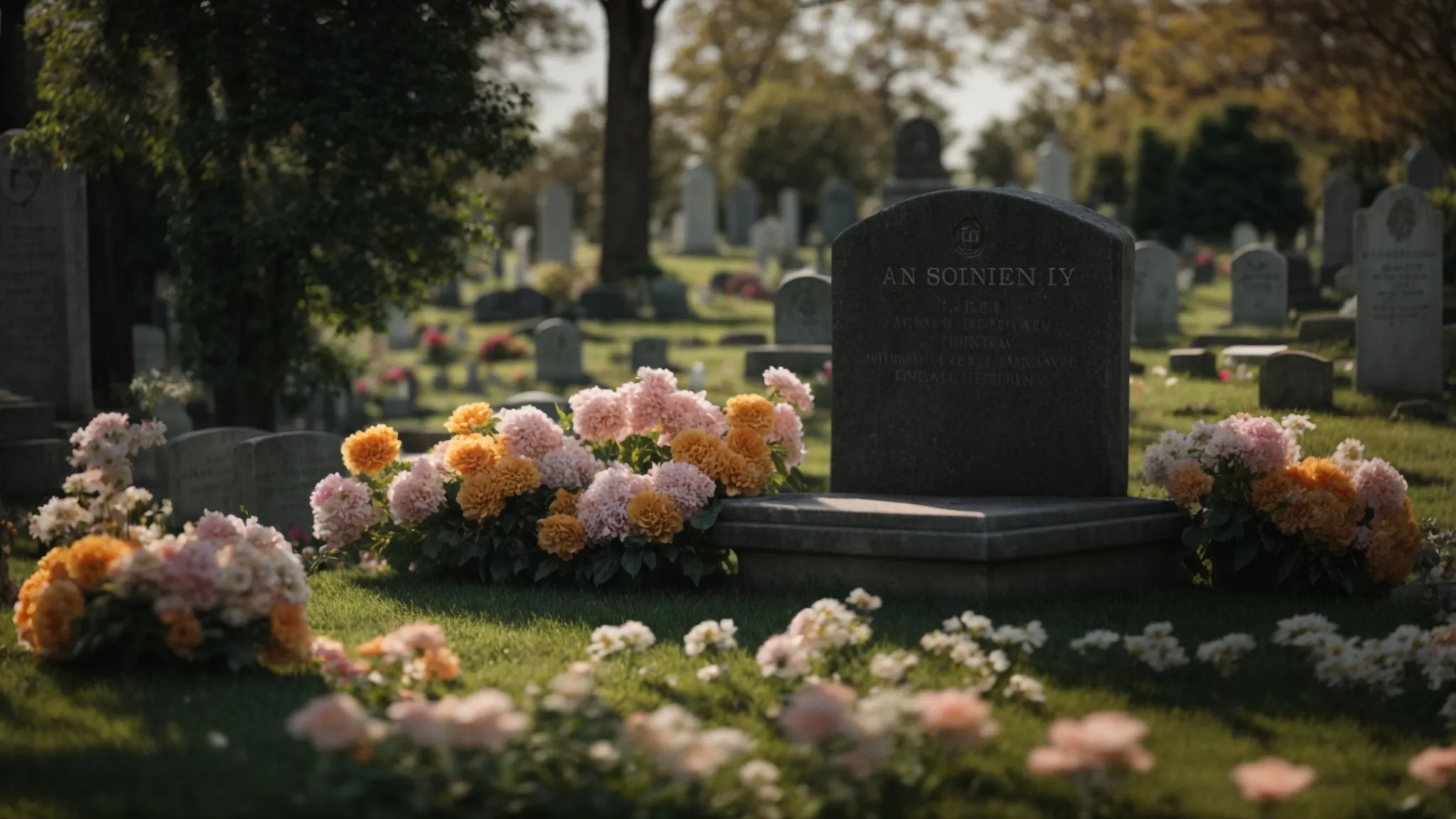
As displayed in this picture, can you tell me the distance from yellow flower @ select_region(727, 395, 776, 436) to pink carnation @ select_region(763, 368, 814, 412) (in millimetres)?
308

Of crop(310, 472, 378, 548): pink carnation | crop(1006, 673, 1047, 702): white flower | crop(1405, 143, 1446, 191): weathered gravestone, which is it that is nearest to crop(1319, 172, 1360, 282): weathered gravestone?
crop(1405, 143, 1446, 191): weathered gravestone

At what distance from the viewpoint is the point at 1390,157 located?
4200cm

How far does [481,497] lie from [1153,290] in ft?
51.4

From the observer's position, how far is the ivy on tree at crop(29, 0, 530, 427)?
13.5 metres

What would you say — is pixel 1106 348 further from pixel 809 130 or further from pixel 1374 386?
pixel 809 130

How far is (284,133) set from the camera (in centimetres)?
1365

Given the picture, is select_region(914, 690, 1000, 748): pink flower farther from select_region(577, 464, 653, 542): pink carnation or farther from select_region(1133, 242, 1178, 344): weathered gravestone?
select_region(1133, 242, 1178, 344): weathered gravestone

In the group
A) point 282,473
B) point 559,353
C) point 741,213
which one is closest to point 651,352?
point 559,353

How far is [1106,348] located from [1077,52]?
52.0m

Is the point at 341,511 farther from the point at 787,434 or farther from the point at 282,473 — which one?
the point at 282,473

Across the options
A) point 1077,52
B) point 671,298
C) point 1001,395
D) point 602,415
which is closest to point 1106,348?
point 1001,395

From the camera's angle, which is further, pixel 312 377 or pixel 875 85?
pixel 875 85

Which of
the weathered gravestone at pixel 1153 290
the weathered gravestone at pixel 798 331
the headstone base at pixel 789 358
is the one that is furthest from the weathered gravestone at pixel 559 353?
the weathered gravestone at pixel 1153 290

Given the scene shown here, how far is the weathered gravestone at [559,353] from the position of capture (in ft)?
73.8
